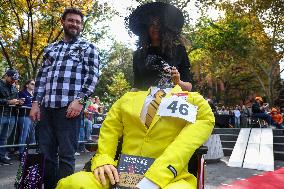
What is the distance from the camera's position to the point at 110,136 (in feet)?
8.91

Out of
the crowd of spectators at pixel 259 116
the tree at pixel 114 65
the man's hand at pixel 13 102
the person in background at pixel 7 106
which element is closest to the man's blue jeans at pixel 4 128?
the person in background at pixel 7 106

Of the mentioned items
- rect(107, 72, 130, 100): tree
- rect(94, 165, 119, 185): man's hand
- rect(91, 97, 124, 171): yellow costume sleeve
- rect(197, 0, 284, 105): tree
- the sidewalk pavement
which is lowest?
the sidewalk pavement

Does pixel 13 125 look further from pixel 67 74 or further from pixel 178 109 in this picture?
pixel 178 109

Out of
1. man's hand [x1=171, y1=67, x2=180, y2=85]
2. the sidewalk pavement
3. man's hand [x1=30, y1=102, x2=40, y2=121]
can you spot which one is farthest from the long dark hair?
the sidewalk pavement

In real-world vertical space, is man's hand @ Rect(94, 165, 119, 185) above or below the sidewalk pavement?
above

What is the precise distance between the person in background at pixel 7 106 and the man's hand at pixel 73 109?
476 centimetres

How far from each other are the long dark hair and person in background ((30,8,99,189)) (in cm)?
88

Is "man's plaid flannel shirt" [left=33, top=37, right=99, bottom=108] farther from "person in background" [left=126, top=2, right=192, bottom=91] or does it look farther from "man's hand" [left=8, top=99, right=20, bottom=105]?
"man's hand" [left=8, top=99, right=20, bottom=105]

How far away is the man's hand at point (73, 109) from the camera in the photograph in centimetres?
366

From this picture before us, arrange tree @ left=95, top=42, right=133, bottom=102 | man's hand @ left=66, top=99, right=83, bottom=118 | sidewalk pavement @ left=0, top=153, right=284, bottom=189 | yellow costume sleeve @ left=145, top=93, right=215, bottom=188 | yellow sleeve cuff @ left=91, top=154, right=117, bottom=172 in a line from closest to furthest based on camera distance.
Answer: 1. yellow costume sleeve @ left=145, top=93, right=215, bottom=188
2. yellow sleeve cuff @ left=91, top=154, right=117, bottom=172
3. man's hand @ left=66, top=99, right=83, bottom=118
4. sidewalk pavement @ left=0, top=153, right=284, bottom=189
5. tree @ left=95, top=42, right=133, bottom=102

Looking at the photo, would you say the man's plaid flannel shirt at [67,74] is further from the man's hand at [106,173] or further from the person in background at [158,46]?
the man's hand at [106,173]

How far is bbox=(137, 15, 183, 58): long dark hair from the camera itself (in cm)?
310

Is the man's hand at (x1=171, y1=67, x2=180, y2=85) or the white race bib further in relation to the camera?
the man's hand at (x1=171, y1=67, x2=180, y2=85)

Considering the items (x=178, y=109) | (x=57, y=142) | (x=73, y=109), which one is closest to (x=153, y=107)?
(x=178, y=109)
